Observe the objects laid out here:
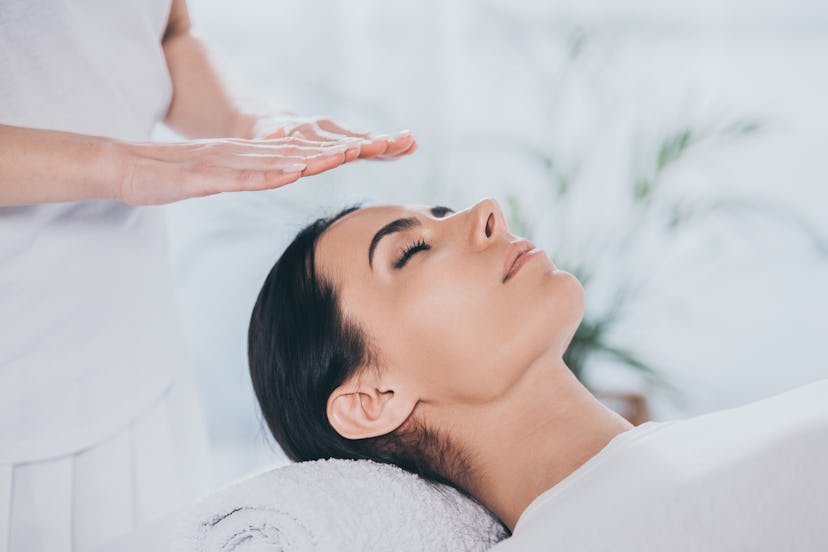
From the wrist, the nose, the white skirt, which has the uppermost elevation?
the wrist

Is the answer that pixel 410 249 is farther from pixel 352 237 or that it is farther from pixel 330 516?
pixel 330 516

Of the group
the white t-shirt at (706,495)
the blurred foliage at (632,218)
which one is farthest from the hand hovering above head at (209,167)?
the blurred foliage at (632,218)

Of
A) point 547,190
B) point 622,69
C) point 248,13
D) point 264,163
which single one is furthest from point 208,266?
point 264,163

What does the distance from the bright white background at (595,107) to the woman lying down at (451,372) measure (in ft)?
3.30

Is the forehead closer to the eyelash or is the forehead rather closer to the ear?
the eyelash

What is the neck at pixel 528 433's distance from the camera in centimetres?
108

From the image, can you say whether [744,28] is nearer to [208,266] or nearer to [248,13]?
[248,13]

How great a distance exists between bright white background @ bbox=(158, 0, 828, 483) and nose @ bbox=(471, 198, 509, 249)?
99cm

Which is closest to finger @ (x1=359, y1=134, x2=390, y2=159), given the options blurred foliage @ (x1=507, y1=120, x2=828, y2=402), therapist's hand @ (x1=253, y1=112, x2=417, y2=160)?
therapist's hand @ (x1=253, y1=112, x2=417, y2=160)

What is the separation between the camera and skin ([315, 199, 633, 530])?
1.09 metres

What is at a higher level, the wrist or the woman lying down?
the wrist

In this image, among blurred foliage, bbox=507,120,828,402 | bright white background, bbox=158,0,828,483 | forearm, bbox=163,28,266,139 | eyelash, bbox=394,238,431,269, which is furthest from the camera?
bright white background, bbox=158,0,828,483

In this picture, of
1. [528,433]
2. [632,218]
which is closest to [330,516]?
[528,433]

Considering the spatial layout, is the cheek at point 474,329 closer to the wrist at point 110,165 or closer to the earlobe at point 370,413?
the earlobe at point 370,413
